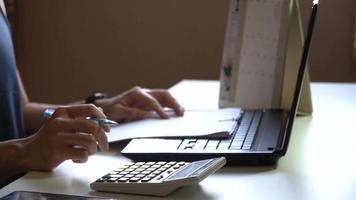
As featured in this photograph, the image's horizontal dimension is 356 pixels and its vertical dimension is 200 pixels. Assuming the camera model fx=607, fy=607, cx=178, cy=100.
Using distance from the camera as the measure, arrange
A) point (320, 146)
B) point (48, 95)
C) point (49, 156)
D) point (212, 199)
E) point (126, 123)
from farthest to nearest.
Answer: point (48, 95) < point (126, 123) < point (320, 146) < point (49, 156) < point (212, 199)

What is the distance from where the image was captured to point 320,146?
1.15m

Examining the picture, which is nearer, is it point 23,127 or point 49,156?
point 49,156

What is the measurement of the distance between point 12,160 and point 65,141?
10 centimetres

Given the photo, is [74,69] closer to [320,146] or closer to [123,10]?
[123,10]

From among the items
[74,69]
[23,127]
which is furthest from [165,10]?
[23,127]

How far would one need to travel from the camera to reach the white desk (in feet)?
2.83

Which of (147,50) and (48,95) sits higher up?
(147,50)

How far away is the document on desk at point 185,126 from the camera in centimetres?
113

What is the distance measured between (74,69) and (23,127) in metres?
1.49

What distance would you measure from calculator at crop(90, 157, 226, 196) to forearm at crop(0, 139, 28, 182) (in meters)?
0.17

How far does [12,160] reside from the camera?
38.9 inches

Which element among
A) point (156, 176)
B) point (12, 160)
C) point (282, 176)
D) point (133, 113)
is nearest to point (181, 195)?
point (156, 176)

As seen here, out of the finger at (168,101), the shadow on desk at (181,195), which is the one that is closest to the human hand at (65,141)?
the shadow on desk at (181,195)

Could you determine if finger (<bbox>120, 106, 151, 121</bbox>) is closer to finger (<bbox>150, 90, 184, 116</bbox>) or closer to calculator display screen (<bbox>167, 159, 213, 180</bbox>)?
finger (<bbox>150, 90, 184, 116</bbox>)
